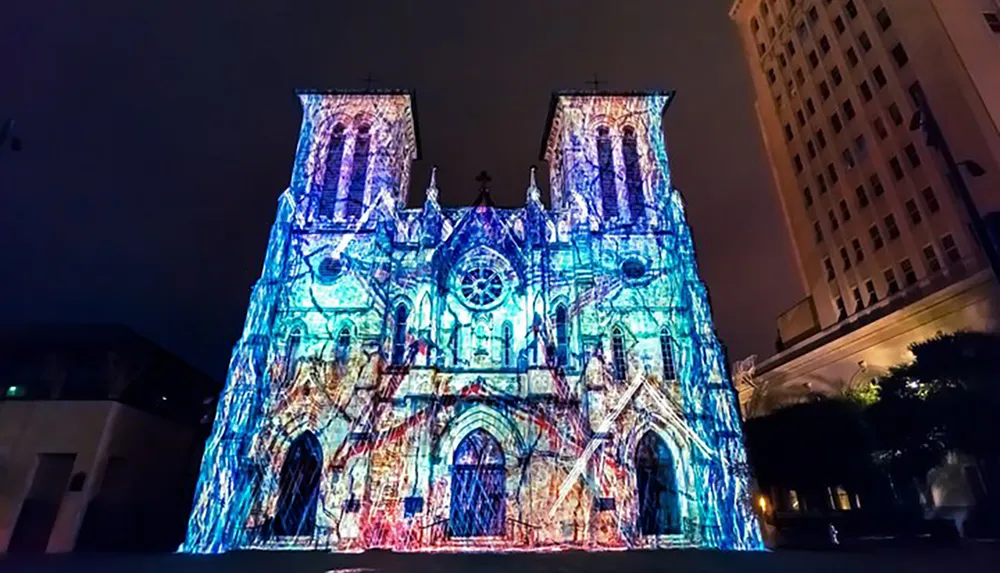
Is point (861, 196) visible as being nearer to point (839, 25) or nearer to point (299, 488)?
point (839, 25)

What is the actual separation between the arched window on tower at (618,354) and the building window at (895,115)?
2071cm

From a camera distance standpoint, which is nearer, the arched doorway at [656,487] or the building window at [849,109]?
the arched doorway at [656,487]

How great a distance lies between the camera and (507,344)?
2322 cm

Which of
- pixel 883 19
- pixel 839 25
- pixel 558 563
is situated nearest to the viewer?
pixel 558 563

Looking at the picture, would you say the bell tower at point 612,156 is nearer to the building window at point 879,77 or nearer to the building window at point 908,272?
the building window at point 879,77

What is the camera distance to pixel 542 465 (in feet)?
64.9

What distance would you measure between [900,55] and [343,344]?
3359cm

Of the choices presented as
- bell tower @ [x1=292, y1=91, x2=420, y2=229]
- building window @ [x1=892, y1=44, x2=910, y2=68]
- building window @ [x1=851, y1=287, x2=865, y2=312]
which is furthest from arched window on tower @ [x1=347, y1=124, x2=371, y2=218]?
building window @ [x1=892, y1=44, x2=910, y2=68]

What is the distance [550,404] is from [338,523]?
351 inches

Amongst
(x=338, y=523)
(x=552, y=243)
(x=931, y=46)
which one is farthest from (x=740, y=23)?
(x=338, y=523)

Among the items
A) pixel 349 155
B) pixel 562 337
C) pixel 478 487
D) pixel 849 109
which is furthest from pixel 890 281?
pixel 349 155

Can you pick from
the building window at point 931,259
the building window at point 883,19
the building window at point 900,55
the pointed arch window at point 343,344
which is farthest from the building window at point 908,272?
the pointed arch window at point 343,344

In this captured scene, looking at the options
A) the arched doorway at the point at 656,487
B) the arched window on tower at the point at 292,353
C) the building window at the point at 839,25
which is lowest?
the arched doorway at the point at 656,487

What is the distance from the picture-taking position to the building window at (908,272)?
26.8 metres
